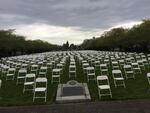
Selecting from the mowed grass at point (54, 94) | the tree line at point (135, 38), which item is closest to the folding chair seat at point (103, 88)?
the mowed grass at point (54, 94)

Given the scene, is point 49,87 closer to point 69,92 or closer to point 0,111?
point 69,92

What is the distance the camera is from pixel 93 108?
918 centimetres

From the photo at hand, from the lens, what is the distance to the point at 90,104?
9.80m

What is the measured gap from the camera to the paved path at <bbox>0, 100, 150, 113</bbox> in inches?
346

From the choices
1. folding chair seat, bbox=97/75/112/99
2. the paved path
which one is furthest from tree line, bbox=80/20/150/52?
the paved path

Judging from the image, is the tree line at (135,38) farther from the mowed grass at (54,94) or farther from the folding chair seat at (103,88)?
the folding chair seat at (103,88)

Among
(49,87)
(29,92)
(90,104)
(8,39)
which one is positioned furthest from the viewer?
(8,39)

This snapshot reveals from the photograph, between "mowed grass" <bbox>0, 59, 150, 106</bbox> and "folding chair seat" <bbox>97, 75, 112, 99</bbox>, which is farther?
"folding chair seat" <bbox>97, 75, 112, 99</bbox>

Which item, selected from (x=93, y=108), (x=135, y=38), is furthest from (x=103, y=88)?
(x=135, y=38)

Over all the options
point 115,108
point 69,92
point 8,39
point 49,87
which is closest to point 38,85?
point 49,87

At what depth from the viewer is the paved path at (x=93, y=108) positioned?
8.79 metres

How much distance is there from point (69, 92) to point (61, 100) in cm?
134

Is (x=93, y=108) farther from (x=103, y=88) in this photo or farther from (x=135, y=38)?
(x=135, y=38)

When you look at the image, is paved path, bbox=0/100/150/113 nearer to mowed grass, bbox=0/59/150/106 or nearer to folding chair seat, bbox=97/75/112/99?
mowed grass, bbox=0/59/150/106
